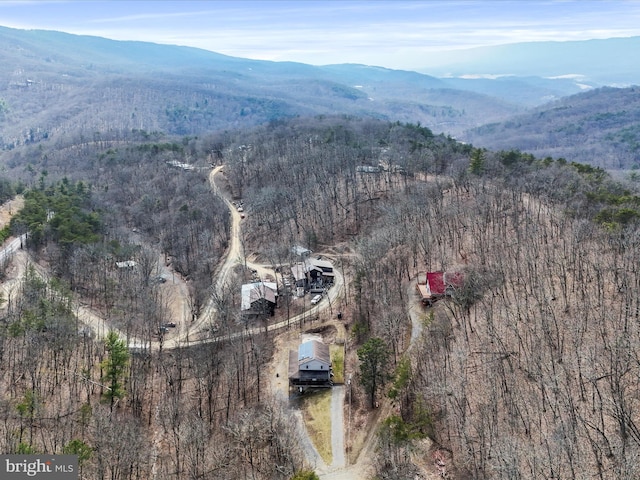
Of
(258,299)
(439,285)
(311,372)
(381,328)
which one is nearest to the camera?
(311,372)

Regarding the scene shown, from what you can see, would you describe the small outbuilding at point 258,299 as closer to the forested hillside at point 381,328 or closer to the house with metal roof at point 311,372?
the forested hillside at point 381,328

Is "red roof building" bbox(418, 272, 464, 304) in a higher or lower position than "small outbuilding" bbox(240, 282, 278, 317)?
higher

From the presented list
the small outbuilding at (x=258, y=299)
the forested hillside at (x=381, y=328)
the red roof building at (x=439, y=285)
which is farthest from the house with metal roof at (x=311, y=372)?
the small outbuilding at (x=258, y=299)

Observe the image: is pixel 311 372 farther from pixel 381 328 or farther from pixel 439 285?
pixel 439 285

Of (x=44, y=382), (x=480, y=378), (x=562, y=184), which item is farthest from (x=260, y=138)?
(x=480, y=378)

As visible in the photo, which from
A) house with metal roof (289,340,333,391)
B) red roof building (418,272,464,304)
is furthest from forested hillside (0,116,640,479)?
house with metal roof (289,340,333,391)

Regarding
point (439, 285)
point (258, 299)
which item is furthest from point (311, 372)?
point (258, 299)

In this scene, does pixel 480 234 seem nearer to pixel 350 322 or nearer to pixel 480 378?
pixel 350 322

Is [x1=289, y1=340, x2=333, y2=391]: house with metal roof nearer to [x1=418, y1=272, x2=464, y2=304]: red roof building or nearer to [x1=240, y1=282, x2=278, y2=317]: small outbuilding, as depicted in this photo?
[x1=418, y1=272, x2=464, y2=304]: red roof building
